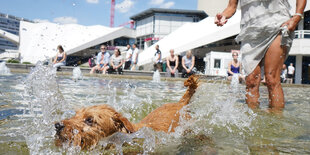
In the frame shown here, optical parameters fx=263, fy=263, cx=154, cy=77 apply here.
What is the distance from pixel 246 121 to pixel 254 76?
1.05 metres

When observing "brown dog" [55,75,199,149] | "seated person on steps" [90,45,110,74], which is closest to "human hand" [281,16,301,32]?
"brown dog" [55,75,199,149]

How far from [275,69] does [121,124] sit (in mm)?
2461

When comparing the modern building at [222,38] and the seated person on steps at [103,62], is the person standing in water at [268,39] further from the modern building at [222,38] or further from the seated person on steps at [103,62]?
the modern building at [222,38]

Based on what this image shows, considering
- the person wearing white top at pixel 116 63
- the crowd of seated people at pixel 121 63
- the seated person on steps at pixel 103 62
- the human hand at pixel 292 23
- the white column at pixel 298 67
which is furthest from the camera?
the white column at pixel 298 67

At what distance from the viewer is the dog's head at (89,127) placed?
2021 mm

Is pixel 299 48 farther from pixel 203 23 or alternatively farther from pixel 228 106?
pixel 228 106

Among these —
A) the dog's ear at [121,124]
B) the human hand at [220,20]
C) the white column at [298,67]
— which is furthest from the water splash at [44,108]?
the white column at [298,67]

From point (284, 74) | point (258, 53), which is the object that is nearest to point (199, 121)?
point (258, 53)

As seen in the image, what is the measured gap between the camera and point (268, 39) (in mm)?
3727

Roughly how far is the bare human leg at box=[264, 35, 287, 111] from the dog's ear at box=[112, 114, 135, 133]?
2341 millimetres

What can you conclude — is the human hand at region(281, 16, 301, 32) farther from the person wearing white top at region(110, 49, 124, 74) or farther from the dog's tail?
the person wearing white top at region(110, 49, 124, 74)

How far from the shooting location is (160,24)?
5612cm

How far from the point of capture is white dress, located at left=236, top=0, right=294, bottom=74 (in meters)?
3.64

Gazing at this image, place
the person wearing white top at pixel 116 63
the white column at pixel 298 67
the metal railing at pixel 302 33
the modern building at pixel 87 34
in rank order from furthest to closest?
1. the modern building at pixel 87 34
2. the white column at pixel 298 67
3. the metal railing at pixel 302 33
4. the person wearing white top at pixel 116 63
